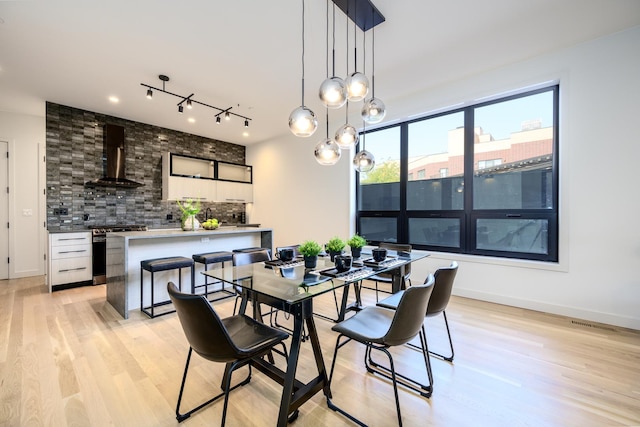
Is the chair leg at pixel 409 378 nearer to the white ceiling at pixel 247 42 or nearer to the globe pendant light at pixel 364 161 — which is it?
the globe pendant light at pixel 364 161

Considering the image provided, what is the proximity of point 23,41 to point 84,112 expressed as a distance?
204cm

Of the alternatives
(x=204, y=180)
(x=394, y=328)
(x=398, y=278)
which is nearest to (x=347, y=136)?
(x=398, y=278)

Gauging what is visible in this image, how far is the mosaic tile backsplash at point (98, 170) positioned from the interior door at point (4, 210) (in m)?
1.31

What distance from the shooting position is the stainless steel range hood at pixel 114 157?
4.52 metres

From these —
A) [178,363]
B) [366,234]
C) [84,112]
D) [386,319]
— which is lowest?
[178,363]

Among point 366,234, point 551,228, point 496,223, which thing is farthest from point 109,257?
point 551,228

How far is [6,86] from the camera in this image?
358 centimetres

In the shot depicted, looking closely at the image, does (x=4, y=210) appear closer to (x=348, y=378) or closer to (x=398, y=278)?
(x=348, y=378)

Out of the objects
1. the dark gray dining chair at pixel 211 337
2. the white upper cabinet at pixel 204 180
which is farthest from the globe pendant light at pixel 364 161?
the white upper cabinet at pixel 204 180

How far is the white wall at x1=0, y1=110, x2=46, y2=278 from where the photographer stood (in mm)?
4625

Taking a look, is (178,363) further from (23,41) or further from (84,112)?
(84,112)

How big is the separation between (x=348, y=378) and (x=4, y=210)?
21.0ft

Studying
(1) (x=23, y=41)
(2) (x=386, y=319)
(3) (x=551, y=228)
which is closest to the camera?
(2) (x=386, y=319)

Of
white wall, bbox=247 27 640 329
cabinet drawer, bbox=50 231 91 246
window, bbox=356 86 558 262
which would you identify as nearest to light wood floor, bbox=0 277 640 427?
white wall, bbox=247 27 640 329
